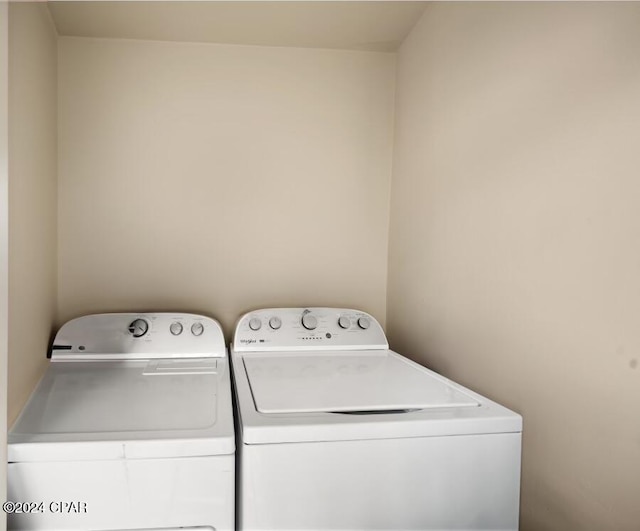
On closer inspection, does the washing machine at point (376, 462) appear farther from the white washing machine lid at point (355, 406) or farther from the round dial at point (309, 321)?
the round dial at point (309, 321)

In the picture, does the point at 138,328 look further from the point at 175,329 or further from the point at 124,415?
the point at 124,415

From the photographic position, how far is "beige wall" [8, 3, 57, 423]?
1.15 meters

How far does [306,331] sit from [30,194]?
92cm

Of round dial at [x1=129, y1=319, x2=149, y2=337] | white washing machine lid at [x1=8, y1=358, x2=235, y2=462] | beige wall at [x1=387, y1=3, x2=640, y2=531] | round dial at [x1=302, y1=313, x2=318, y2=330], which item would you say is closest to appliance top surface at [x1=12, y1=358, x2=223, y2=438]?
white washing machine lid at [x1=8, y1=358, x2=235, y2=462]

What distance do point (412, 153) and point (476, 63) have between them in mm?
492

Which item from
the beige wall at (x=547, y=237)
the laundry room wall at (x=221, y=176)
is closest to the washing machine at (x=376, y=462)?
the beige wall at (x=547, y=237)

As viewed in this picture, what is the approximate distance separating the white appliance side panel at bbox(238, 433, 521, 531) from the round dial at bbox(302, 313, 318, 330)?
81 centimetres

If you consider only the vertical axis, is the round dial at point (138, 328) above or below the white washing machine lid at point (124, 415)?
above

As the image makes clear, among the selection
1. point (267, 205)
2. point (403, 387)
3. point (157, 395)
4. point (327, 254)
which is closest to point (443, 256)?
point (403, 387)

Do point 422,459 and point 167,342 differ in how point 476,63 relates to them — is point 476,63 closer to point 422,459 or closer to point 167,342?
point 422,459

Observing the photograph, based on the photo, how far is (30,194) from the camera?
1.36m

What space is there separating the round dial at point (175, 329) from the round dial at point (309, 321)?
41 centimetres

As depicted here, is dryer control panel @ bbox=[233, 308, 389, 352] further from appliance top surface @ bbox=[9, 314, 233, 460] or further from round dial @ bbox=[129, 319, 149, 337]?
round dial @ bbox=[129, 319, 149, 337]

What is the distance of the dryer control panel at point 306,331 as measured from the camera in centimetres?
177
